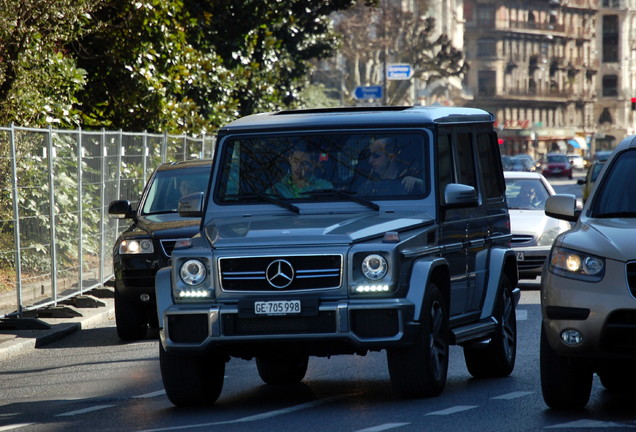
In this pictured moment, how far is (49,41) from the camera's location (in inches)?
828

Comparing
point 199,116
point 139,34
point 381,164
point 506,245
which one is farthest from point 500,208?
point 199,116

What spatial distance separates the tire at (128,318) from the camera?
15.1 m

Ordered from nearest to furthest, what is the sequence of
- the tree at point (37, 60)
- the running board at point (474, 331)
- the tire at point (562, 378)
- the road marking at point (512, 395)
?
the tire at point (562, 378) → the road marking at point (512, 395) → the running board at point (474, 331) → the tree at point (37, 60)

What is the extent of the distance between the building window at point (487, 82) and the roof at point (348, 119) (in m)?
134

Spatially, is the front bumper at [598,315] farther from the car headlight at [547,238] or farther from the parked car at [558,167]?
the parked car at [558,167]

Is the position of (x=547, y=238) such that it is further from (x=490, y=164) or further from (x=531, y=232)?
(x=490, y=164)

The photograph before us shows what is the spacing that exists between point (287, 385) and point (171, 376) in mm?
1696

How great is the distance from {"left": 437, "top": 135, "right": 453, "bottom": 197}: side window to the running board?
3.03ft

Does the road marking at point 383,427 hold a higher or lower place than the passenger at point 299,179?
lower

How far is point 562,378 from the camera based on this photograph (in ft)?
29.9

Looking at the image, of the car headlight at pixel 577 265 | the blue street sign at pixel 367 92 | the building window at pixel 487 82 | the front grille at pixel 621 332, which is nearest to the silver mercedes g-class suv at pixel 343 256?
the car headlight at pixel 577 265

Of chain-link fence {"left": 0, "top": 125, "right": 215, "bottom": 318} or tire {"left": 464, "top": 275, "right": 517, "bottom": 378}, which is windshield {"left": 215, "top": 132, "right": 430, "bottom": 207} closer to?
tire {"left": 464, "top": 275, "right": 517, "bottom": 378}

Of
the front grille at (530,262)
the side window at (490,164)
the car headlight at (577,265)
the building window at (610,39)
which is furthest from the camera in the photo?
the building window at (610,39)

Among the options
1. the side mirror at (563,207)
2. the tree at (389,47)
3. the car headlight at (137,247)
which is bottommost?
the car headlight at (137,247)
